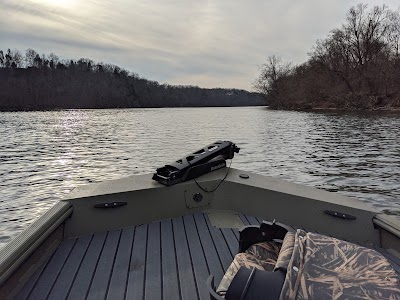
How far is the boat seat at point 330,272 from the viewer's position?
4.96 ft

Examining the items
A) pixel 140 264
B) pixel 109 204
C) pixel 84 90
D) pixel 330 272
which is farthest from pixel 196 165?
pixel 84 90

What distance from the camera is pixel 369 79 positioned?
51.8 metres

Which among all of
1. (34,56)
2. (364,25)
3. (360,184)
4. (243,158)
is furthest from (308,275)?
(34,56)

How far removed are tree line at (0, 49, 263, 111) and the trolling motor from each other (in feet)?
259

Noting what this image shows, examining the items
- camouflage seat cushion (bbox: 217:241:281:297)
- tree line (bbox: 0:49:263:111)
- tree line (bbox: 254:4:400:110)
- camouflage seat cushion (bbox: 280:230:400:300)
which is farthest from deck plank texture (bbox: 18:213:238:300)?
tree line (bbox: 0:49:263:111)

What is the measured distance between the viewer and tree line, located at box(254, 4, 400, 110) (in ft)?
163

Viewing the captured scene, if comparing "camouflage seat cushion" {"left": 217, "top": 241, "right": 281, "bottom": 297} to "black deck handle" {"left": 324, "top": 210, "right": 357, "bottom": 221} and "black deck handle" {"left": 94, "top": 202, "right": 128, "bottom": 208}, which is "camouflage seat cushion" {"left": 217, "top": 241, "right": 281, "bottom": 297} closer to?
"black deck handle" {"left": 324, "top": 210, "right": 357, "bottom": 221}

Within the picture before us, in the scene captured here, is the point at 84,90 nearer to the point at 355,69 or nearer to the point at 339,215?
the point at 355,69

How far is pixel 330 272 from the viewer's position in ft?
5.28

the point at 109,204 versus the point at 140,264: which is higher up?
the point at 109,204

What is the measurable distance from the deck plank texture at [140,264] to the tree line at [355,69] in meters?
49.5

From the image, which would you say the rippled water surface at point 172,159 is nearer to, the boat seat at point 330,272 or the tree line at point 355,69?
the boat seat at point 330,272

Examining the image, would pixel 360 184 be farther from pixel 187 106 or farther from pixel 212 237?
pixel 187 106

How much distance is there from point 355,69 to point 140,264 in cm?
6160
